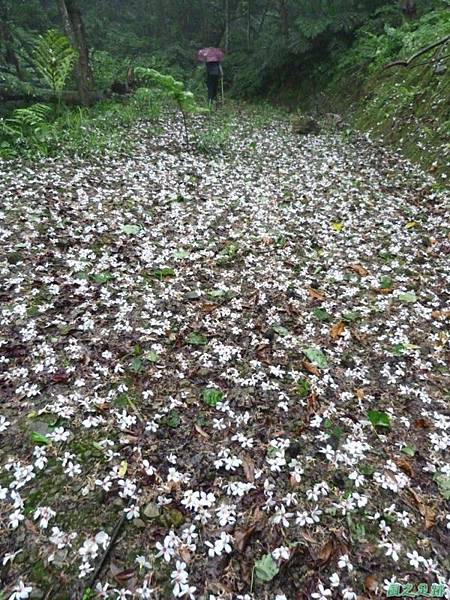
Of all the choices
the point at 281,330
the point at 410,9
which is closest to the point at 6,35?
the point at 410,9

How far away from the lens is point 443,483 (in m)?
3.16

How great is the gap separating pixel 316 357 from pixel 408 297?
5.93 feet

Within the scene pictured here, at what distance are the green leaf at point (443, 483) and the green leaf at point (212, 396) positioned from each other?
6.04 feet

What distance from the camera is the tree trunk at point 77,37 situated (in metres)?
10.7

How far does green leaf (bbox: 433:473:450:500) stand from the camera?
3.09 metres

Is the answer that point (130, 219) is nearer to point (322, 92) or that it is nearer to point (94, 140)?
point (94, 140)

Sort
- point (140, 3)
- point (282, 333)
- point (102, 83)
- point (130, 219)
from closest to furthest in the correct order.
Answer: point (282, 333) → point (130, 219) → point (102, 83) → point (140, 3)

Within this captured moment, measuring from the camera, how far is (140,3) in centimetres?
2591

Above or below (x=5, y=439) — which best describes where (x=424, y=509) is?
above

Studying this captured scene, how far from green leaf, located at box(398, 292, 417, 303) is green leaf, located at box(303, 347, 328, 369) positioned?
162 centimetres

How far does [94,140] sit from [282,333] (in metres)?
7.14

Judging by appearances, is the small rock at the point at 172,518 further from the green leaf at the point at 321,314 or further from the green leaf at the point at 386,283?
the green leaf at the point at 386,283

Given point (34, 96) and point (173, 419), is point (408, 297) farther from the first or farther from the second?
point (34, 96)

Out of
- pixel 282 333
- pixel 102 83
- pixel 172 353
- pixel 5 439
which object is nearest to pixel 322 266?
pixel 282 333
